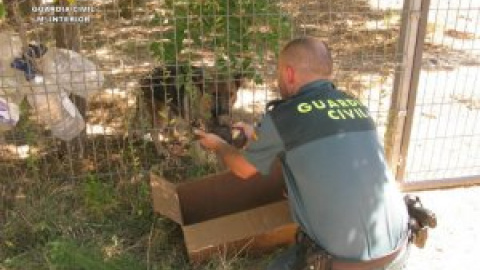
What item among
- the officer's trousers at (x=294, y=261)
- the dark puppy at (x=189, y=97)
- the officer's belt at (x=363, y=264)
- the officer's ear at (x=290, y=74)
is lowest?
the officer's trousers at (x=294, y=261)

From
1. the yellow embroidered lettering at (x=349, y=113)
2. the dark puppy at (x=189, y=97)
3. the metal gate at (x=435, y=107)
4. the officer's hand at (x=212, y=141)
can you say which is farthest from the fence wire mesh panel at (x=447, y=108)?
the officer's hand at (x=212, y=141)

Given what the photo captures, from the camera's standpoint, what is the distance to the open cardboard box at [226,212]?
332 centimetres

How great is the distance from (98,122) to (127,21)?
0.85 meters

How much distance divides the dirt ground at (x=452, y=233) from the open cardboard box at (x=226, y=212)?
86cm

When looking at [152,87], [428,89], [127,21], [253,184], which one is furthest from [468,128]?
[127,21]

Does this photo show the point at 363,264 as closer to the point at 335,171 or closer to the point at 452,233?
the point at 335,171

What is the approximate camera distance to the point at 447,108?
5250 mm

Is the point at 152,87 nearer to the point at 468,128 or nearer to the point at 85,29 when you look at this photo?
the point at 85,29

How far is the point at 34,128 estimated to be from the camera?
4270 millimetres

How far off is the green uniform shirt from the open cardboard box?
28.1 inches

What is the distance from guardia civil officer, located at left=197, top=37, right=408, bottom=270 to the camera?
2.53 metres

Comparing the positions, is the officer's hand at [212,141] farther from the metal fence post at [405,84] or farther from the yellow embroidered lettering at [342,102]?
the metal fence post at [405,84]

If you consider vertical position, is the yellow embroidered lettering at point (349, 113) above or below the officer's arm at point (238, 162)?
above

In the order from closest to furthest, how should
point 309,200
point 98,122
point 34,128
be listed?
point 309,200
point 34,128
point 98,122
